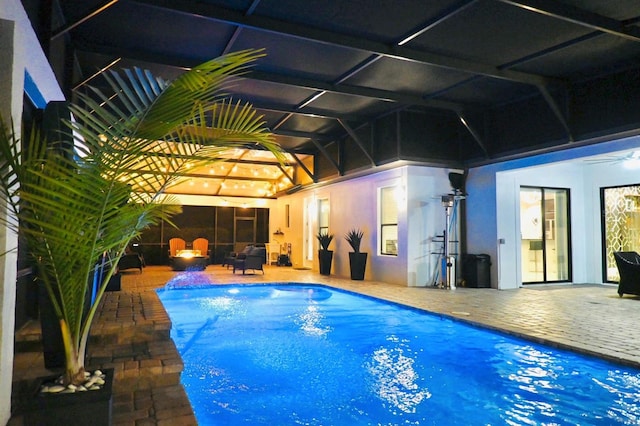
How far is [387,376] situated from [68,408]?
288 centimetres

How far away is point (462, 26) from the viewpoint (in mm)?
5043

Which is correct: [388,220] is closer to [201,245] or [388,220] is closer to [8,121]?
[201,245]

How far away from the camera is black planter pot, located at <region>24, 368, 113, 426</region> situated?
1724mm

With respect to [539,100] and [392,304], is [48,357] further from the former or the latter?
[539,100]

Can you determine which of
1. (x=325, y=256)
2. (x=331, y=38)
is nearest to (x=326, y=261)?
(x=325, y=256)

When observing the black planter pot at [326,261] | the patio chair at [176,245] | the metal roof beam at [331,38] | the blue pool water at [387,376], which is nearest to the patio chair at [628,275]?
the metal roof beam at [331,38]

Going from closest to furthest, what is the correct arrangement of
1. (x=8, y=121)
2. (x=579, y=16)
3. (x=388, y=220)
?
(x=8, y=121)
(x=579, y=16)
(x=388, y=220)

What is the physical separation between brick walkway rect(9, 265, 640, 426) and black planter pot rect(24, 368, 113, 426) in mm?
585

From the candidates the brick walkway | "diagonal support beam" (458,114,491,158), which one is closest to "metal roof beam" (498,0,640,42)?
the brick walkway

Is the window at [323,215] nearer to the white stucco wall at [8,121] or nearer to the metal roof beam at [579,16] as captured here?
the metal roof beam at [579,16]

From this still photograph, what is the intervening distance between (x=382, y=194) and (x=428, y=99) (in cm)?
295

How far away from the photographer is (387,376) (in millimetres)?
3959

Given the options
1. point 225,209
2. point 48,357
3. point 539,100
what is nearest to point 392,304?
point 539,100

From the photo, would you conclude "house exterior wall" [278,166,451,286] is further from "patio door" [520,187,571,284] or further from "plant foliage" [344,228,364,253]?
"patio door" [520,187,571,284]
